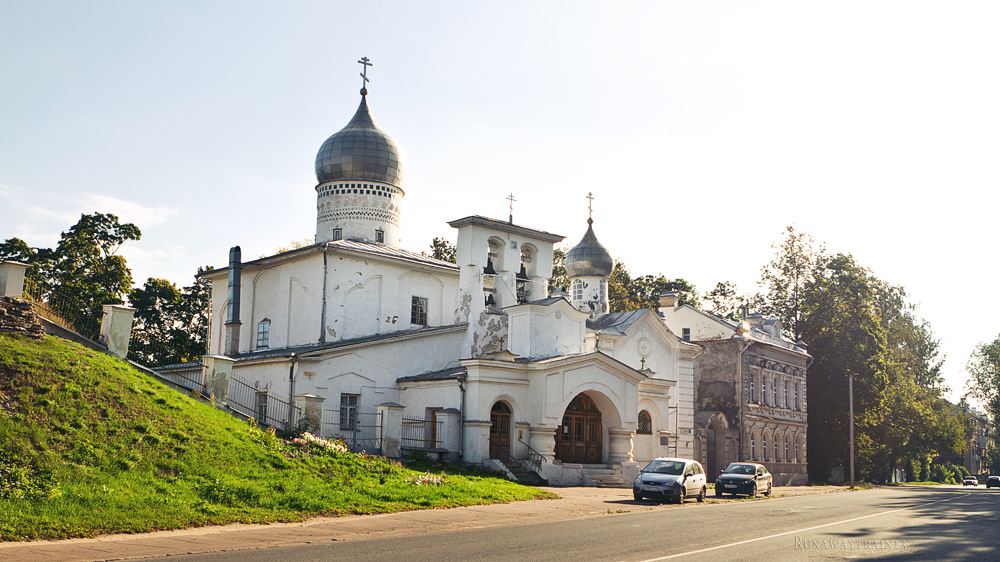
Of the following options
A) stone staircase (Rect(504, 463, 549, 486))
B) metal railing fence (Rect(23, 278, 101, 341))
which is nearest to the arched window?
stone staircase (Rect(504, 463, 549, 486))

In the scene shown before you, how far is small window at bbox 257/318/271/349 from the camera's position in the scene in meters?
32.8

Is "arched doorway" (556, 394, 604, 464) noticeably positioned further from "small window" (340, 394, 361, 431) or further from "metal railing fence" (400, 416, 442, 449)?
"small window" (340, 394, 361, 431)

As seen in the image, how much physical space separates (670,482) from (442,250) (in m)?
31.7

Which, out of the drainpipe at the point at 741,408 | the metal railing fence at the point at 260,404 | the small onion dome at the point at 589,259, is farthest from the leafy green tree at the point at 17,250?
the drainpipe at the point at 741,408

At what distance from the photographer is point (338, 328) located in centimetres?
3052

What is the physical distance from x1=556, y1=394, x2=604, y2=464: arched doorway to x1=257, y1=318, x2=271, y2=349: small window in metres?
12.4

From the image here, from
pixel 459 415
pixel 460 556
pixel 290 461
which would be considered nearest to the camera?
pixel 460 556

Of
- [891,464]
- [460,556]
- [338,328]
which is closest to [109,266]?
[338,328]

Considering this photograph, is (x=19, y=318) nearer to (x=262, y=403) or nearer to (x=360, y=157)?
(x=262, y=403)

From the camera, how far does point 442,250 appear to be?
171 ft

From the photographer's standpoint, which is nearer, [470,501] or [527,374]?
[470,501]

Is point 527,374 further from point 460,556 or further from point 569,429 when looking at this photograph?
point 460,556

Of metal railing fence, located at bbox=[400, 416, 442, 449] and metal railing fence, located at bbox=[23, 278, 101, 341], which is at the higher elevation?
metal railing fence, located at bbox=[23, 278, 101, 341]

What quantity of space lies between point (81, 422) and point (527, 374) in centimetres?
1472
